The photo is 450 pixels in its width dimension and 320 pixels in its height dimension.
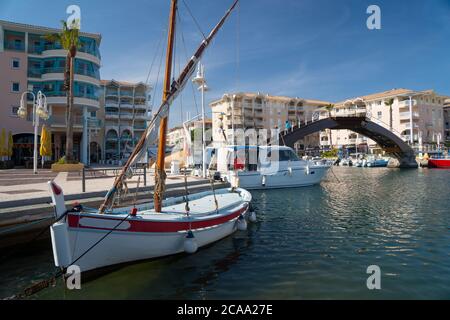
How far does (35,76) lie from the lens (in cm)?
3978

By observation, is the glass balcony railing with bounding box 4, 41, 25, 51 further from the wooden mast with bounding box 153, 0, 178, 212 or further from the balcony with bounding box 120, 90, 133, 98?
the wooden mast with bounding box 153, 0, 178, 212

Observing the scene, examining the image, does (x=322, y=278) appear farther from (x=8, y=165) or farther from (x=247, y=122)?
(x=247, y=122)

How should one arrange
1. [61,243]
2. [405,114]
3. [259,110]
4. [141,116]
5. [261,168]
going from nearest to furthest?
1. [61,243]
2. [261,168]
3. [141,116]
4. [405,114]
5. [259,110]

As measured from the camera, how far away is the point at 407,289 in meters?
6.94

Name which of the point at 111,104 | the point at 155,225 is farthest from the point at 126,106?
the point at 155,225

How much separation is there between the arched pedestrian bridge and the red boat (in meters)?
2.48

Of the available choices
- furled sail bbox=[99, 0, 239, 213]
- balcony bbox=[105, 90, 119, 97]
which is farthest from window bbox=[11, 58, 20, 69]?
furled sail bbox=[99, 0, 239, 213]

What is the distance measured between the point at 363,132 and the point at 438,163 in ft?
49.5

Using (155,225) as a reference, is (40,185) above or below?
above

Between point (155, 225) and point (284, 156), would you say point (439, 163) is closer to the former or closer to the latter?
point (284, 156)

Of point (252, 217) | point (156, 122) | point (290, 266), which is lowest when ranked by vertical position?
point (290, 266)

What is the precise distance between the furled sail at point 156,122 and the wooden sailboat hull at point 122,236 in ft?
2.75

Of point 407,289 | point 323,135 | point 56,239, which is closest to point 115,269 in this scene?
point 56,239
